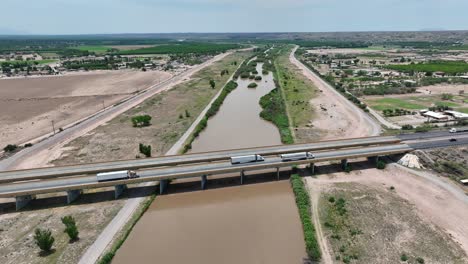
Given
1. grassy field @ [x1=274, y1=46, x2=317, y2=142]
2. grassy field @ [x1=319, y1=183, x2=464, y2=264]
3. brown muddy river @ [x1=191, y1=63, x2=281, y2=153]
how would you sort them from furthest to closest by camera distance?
1. grassy field @ [x1=274, y1=46, x2=317, y2=142]
2. brown muddy river @ [x1=191, y1=63, x2=281, y2=153]
3. grassy field @ [x1=319, y1=183, x2=464, y2=264]

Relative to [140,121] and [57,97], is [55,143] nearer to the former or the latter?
[140,121]

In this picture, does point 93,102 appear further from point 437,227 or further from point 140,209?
point 437,227

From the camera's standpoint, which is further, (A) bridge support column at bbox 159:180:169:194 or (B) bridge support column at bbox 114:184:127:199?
(A) bridge support column at bbox 159:180:169:194

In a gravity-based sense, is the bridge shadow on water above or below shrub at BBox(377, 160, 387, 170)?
below

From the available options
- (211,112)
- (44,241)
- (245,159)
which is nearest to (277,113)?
(211,112)

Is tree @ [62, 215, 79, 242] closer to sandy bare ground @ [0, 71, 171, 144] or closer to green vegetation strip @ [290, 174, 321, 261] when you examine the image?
green vegetation strip @ [290, 174, 321, 261]

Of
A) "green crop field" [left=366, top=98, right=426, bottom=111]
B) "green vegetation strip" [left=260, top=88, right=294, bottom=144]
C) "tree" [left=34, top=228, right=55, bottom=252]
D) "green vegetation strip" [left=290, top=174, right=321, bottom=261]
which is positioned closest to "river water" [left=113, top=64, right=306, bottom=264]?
"green vegetation strip" [left=290, top=174, right=321, bottom=261]

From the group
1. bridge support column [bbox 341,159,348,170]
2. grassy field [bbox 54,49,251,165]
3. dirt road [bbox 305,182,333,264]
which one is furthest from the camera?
grassy field [bbox 54,49,251,165]

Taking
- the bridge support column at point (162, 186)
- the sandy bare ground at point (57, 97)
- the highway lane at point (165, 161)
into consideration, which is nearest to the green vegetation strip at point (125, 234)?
the bridge support column at point (162, 186)
